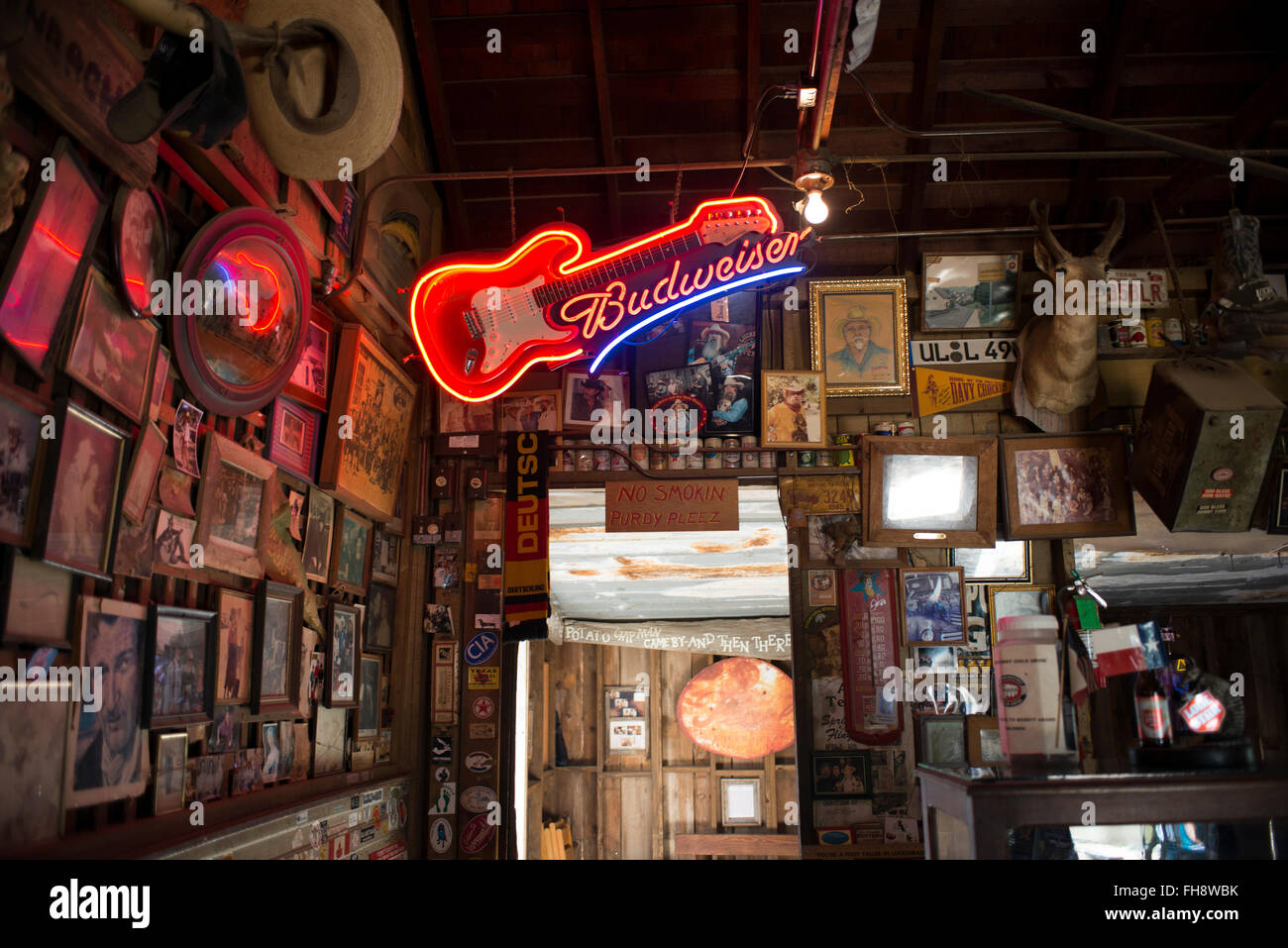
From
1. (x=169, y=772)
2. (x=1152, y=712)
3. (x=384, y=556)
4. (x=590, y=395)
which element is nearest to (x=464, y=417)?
(x=590, y=395)

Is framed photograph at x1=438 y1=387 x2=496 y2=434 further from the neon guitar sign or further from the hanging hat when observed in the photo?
the hanging hat

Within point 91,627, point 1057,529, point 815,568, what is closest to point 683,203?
point 815,568

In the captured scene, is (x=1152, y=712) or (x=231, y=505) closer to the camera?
(x=1152, y=712)

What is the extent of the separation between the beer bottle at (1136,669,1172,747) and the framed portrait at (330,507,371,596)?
3.64m

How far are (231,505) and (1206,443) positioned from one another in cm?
499

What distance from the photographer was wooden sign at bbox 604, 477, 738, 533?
5.71 metres

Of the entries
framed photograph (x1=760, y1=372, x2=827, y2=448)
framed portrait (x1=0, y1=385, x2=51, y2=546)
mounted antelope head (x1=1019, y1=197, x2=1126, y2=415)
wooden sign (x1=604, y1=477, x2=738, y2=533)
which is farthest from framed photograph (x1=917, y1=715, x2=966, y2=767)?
framed portrait (x1=0, y1=385, x2=51, y2=546)

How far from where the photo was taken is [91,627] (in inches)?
101

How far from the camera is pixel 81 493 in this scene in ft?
8.11

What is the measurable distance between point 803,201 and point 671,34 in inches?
67.0

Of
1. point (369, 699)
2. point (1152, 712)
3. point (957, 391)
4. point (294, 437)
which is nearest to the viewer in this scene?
point (1152, 712)

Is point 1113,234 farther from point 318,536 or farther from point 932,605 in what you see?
point 318,536

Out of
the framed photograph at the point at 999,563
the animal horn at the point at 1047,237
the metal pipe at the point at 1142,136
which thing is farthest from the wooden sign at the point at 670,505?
the metal pipe at the point at 1142,136

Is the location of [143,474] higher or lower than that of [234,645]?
higher
